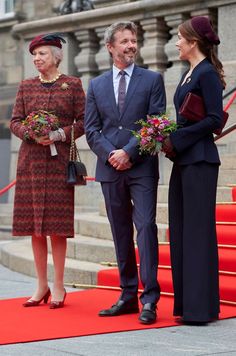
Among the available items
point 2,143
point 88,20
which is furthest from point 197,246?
point 2,143

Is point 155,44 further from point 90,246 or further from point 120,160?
point 120,160

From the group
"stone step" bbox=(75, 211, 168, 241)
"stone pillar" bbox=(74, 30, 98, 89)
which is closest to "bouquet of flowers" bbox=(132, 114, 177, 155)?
"stone step" bbox=(75, 211, 168, 241)

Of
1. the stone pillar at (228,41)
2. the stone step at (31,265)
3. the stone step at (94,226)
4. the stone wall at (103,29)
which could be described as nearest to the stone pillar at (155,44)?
the stone wall at (103,29)

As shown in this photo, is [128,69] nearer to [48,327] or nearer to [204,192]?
[204,192]

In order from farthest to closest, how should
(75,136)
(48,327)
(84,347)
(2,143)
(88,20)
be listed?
(2,143) → (88,20) → (75,136) → (48,327) → (84,347)

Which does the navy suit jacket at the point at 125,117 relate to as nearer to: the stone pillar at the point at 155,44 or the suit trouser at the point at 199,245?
the suit trouser at the point at 199,245

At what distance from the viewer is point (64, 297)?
9000 mm

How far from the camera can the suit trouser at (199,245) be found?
26.5ft

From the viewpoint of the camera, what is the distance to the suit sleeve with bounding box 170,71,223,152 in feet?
26.3

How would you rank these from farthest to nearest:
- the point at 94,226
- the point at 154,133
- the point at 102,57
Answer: the point at 102,57
the point at 94,226
the point at 154,133

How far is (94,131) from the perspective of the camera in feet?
27.8

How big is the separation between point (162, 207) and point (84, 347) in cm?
409

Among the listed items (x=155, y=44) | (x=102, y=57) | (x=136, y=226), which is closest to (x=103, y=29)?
(x=102, y=57)

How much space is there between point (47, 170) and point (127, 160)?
3.18 feet
